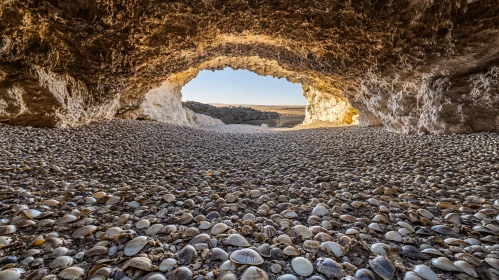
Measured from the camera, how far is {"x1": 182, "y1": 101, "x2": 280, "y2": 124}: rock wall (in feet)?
68.3

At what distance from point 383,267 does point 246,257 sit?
688 mm

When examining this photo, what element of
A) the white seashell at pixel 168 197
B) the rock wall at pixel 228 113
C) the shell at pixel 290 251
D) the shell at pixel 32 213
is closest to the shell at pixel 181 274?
the shell at pixel 290 251

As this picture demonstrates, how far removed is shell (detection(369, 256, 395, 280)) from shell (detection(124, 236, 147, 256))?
1252 mm

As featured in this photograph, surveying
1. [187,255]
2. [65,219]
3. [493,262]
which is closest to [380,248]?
[493,262]

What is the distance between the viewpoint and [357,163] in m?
3.28

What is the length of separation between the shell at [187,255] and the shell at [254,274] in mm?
307

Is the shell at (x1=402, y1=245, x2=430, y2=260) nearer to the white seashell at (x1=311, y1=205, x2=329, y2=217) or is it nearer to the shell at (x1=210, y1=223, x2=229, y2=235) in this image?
the white seashell at (x1=311, y1=205, x2=329, y2=217)

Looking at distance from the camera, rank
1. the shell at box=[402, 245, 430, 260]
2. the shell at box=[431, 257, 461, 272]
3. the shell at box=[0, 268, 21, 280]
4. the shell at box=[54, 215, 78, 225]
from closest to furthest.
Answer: the shell at box=[0, 268, 21, 280] → the shell at box=[431, 257, 461, 272] → the shell at box=[402, 245, 430, 260] → the shell at box=[54, 215, 78, 225]

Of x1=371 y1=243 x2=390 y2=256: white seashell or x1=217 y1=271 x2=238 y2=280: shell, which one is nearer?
x1=217 y1=271 x2=238 y2=280: shell

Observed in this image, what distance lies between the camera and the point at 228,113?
21.9 m

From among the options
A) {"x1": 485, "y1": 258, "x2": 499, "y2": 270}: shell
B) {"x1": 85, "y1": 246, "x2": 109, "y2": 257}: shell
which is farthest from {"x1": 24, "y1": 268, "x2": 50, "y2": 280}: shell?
{"x1": 485, "y1": 258, "x2": 499, "y2": 270}: shell

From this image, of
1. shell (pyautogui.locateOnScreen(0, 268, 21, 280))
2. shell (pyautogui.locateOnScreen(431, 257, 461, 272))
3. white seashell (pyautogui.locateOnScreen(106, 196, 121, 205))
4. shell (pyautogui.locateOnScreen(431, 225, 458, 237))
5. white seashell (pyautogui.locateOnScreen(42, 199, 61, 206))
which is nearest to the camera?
shell (pyautogui.locateOnScreen(0, 268, 21, 280))

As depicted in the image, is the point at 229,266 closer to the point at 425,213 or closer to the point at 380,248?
the point at 380,248

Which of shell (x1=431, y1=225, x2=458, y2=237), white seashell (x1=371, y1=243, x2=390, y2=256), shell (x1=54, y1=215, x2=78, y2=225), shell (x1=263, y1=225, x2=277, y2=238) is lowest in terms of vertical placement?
shell (x1=54, y1=215, x2=78, y2=225)
